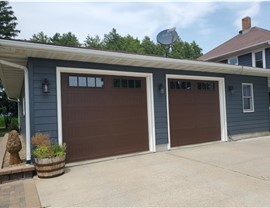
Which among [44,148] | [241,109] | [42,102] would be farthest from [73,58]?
[241,109]

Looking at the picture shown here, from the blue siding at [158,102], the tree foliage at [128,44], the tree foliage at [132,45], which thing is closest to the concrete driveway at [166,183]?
the blue siding at [158,102]

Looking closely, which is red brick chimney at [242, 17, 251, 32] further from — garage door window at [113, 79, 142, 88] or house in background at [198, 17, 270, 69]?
garage door window at [113, 79, 142, 88]

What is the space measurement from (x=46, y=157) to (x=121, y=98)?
256 cm

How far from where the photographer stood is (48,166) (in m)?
4.60

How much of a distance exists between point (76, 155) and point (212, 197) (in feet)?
11.3

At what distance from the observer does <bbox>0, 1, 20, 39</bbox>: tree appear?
2239 centimetres

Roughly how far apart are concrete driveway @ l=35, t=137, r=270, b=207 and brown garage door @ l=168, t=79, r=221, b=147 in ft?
4.95

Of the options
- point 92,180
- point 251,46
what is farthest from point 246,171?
point 251,46

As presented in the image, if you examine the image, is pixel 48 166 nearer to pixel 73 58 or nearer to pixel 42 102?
pixel 42 102

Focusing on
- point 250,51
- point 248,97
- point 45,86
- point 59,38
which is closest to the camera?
point 45,86

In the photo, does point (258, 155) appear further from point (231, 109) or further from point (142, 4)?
point (142, 4)

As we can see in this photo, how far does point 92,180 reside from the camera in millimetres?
→ 4367

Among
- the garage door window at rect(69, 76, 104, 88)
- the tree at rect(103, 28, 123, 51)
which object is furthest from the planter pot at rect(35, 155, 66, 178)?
the tree at rect(103, 28, 123, 51)

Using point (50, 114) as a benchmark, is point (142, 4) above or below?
above
